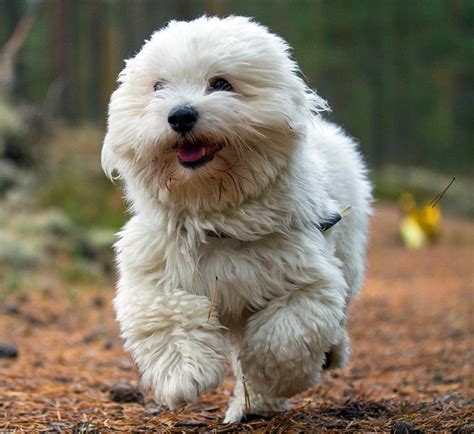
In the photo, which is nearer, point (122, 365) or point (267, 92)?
point (267, 92)

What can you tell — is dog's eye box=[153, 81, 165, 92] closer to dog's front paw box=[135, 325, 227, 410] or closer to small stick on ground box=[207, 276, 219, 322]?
small stick on ground box=[207, 276, 219, 322]

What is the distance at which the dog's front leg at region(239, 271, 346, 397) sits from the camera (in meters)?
3.59

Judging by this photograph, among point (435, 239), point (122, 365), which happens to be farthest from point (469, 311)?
point (435, 239)

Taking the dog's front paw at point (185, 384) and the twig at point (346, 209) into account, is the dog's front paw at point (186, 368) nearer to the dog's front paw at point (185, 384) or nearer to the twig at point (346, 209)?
the dog's front paw at point (185, 384)

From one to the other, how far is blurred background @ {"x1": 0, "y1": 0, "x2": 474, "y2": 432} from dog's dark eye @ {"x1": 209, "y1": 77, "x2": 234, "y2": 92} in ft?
3.91

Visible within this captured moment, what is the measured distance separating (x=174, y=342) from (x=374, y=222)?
20738 millimetres

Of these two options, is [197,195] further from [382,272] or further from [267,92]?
[382,272]

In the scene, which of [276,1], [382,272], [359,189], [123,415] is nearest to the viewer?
[123,415]

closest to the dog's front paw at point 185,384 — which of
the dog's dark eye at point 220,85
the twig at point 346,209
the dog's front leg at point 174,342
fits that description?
the dog's front leg at point 174,342

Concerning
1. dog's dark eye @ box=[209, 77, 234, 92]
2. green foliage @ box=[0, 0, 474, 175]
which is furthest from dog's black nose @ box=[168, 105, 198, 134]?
green foliage @ box=[0, 0, 474, 175]

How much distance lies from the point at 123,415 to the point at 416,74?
1323 inches

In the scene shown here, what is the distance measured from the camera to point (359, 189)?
4.97 metres

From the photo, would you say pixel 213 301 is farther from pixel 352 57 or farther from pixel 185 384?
pixel 352 57

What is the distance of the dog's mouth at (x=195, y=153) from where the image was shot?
3.56 meters
